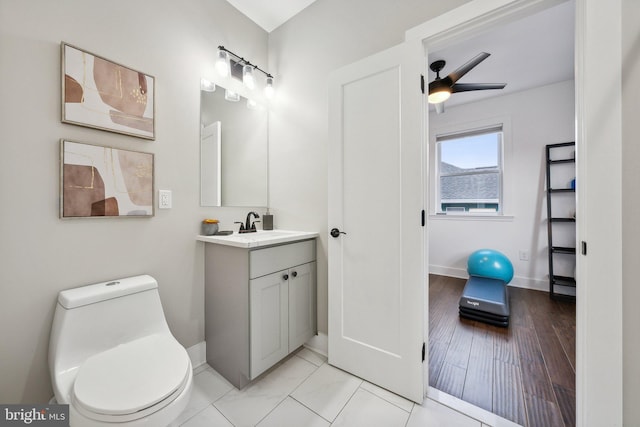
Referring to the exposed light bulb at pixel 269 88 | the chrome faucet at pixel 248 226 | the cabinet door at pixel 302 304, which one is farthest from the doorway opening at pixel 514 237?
the chrome faucet at pixel 248 226

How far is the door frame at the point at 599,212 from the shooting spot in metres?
0.95

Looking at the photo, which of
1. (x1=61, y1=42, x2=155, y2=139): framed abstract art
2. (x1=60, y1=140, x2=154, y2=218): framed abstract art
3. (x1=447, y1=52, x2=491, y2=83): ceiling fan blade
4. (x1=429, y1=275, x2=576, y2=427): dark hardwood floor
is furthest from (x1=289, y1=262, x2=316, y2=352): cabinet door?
(x1=447, y1=52, x2=491, y2=83): ceiling fan blade

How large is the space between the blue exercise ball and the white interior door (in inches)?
87.2

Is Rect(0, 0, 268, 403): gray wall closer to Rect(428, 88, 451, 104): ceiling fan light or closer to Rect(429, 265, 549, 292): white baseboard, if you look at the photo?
Rect(428, 88, 451, 104): ceiling fan light

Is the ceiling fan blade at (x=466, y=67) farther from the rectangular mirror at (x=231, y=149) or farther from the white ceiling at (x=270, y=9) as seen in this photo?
the rectangular mirror at (x=231, y=149)

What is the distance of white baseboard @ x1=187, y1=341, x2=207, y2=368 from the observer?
1688 mm

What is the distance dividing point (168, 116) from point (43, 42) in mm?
566

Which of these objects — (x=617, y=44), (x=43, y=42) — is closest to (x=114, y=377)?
(x=43, y=42)

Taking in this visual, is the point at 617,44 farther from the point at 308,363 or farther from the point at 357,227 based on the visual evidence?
the point at 308,363

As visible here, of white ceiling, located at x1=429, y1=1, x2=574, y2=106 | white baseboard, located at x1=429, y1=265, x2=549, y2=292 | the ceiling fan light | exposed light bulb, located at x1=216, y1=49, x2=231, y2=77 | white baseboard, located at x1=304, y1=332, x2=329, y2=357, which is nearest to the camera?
exposed light bulb, located at x1=216, y1=49, x2=231, y2=77

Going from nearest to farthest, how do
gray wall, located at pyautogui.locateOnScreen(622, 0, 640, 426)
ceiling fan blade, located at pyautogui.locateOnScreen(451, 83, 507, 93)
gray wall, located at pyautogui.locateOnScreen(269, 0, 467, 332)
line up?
1. gray wall, located at pyautogui.locateOnScreen(622, 0, 640, 426)
2. gray wall, located at pyautogui.locateOnScreen(269, 0, 467, 332)
3. ceiling fan blade, located at pyautogui.locateOnScreen(451, 83, 507, 93)

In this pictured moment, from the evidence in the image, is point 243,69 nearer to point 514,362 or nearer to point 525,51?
point 525,51

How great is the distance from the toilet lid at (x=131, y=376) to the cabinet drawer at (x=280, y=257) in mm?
537

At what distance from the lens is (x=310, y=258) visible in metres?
1.86
